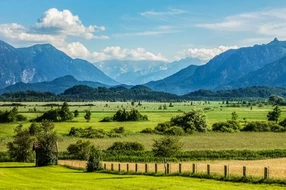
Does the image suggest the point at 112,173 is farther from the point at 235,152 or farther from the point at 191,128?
the point at 191,128

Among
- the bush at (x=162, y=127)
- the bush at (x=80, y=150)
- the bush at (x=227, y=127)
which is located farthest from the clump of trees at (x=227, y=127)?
the bush at (x=80, y=150)

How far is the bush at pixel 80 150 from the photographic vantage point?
65.3m

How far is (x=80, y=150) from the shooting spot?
217 ft

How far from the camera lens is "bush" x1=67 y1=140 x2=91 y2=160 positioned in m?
65.3

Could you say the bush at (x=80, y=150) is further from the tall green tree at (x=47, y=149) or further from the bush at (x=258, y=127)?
the bush at (x=258, y=127)

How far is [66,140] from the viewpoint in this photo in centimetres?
9125

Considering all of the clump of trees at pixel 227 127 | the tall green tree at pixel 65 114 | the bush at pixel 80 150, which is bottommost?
the bush at pixel 80 150

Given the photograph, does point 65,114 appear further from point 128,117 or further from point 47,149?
point 47,149

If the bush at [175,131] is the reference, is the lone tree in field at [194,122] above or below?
above

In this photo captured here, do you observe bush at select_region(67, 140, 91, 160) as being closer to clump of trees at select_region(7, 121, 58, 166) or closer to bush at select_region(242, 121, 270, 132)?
clump of trees at select_region(7, 121, 58, 166)

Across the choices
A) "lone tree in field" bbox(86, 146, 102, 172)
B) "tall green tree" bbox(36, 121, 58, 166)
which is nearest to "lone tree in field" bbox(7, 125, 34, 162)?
"tall green tree" bbox(36, 121, 58, 166)

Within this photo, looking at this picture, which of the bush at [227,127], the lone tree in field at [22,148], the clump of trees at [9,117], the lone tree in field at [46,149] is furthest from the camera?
the clump of trees at [9,117]

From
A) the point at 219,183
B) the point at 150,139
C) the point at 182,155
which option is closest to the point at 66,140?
the point at 150,139

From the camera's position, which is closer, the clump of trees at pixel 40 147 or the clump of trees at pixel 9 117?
the clump of trees at pixel 40 147
